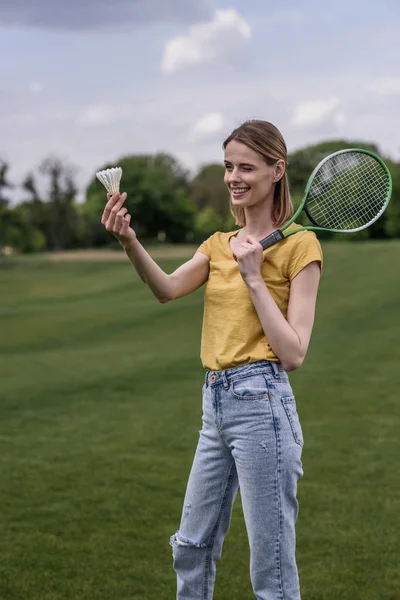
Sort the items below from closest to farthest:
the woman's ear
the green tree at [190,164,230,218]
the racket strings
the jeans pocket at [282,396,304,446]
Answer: the jeans pocket at [282,396,304,446], the woman's ear, the racket strings, the green tree at [190,164,230,218]

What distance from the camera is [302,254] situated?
3010 millimetres

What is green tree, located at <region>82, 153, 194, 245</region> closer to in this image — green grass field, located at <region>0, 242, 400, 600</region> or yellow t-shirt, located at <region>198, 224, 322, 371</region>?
green grass field, located at <region>0, 242, 400, 600</region>

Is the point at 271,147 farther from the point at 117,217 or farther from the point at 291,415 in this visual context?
the point at 291,415

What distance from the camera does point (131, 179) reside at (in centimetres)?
6216

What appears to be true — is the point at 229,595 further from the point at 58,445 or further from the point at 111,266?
A: the point at 111,266

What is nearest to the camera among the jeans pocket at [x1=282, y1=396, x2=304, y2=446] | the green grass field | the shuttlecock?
the shuttlecock

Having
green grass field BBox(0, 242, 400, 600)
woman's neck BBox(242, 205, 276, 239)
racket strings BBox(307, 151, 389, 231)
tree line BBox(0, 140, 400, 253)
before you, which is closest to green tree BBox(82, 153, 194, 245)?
tree line BBox(0, 140, 400, 253)

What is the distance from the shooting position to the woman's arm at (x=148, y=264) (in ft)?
9.60

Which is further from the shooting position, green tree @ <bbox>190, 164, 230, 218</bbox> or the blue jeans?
green tree @ <bbox>190, 164, 230, 218</bbox>

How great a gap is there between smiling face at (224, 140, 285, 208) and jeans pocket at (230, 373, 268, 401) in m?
0.64

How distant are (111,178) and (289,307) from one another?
753 mm

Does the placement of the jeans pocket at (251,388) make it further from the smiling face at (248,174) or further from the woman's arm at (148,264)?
the smiling face at (248,174)

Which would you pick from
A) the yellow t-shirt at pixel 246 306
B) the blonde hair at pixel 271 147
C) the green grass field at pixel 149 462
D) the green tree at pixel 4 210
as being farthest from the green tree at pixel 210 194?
the yellow t-shirt at pixel 246 306

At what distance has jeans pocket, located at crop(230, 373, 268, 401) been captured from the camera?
2951mm
